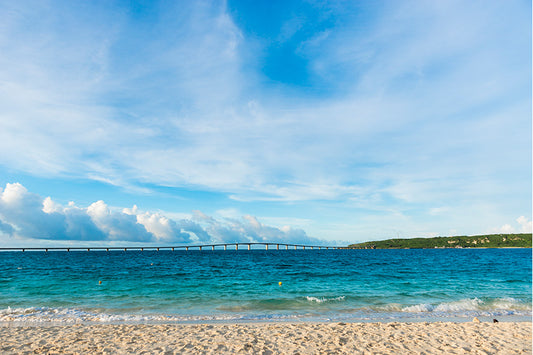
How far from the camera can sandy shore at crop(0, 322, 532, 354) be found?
11.0 meters

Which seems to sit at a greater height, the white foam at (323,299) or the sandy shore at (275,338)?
the sandy shore at (275,338)

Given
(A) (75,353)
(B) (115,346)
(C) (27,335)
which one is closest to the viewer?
(A) (75,353)

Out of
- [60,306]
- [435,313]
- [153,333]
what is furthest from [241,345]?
[60,306]

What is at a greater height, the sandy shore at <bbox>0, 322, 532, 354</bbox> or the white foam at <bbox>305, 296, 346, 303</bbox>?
the sandy shore at <bbox>0, 322, 532, 354</bbox>

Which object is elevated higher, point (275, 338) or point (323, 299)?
point (275, 338)

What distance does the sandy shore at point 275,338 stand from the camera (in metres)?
11.0

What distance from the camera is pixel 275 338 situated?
12.4 meters

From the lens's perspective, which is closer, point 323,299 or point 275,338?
point 275,338

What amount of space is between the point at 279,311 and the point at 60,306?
14.1 m

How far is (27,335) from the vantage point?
41.5 ft

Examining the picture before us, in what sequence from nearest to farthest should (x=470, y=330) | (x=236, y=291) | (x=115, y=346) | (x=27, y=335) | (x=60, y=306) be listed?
1. (x=115, y=346)
2. (x=27, y=335)
3. (x=470, y=330)
4. (x=60, y=306)
5. (x=236, y=291)

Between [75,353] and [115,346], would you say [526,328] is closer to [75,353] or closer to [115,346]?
[115,346]

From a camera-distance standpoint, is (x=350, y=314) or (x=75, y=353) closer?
(x=75, y=353)

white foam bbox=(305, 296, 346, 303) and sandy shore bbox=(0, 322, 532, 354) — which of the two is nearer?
sandy shore bbox=(0, 322, 532, 354)
